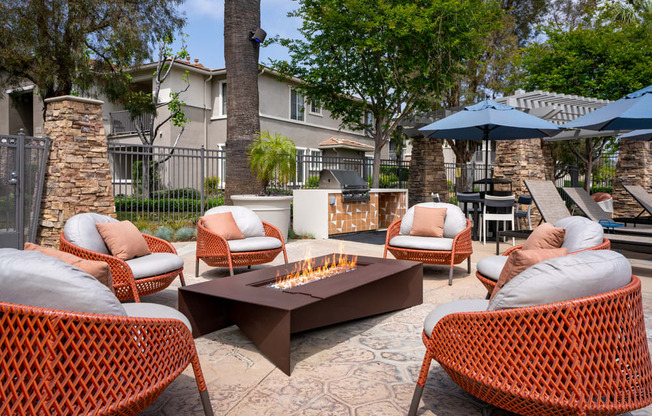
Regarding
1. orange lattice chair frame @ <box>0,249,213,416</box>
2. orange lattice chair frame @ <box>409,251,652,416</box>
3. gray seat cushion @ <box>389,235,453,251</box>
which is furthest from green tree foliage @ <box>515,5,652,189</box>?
orange lattice chair frame @ <box>0,249,213,416</box>

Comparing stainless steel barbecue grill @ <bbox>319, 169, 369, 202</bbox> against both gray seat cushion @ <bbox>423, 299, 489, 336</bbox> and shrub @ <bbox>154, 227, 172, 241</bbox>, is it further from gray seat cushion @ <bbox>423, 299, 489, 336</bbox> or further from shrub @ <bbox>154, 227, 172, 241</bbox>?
gray seat cushion @ <bbox>423, 299, 489, 336</bbox>

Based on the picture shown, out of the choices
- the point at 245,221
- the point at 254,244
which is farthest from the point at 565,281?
the point at 245,221

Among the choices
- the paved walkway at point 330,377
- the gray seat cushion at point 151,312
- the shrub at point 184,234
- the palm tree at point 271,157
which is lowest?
the paved walkway at point 330,377

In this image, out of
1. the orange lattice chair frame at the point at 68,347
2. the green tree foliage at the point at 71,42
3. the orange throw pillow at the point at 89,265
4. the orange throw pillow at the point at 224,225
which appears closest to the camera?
the orange lattice chair frame at the point at 68,347

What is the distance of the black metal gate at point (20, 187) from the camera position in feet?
21.1

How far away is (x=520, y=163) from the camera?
32.8ft

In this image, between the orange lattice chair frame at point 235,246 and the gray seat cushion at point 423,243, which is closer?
the orange lattice chair frame at point 235,246

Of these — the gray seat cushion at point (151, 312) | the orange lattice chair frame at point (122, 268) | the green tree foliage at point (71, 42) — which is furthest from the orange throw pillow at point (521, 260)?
the green tree foliage at point (71, 42)

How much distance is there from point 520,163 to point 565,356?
30.0 feet

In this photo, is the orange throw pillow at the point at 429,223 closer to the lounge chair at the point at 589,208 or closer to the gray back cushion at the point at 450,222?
the gray back cushion at the point at 450,222

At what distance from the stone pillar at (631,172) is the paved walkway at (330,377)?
35.0ft

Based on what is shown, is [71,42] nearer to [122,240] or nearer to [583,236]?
[122,240]

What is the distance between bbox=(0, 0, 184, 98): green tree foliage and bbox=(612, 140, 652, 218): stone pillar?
15.1 m

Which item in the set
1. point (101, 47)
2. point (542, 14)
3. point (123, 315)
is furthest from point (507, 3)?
point (123, 315)
